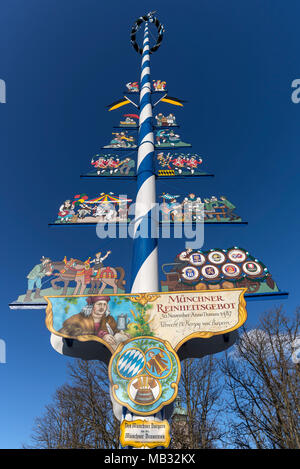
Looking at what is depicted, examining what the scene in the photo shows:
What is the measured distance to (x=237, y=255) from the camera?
7539 mm

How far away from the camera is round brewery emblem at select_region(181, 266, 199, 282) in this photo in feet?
23.3

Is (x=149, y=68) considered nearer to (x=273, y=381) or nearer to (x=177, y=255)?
(x=177, y=255)

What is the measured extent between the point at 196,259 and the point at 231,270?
0.89m

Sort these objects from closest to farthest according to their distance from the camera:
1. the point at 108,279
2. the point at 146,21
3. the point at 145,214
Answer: the point at 108,279 < the point at 145,214 < the point at 146,21

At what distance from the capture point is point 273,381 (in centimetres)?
1146

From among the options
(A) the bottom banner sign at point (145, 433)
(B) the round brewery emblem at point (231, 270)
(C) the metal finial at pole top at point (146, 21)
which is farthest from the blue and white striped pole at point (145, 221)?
(C) the metal finial at pole top at point (146, 21)

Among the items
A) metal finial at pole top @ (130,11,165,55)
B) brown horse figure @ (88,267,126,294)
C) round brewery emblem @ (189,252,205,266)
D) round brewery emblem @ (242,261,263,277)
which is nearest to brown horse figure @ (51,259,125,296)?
brown horse figure @ (88,267,126,294)

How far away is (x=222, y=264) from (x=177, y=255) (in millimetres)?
1156

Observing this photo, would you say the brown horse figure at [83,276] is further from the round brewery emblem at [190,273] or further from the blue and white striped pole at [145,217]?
the round brewery emblem at [190,273]

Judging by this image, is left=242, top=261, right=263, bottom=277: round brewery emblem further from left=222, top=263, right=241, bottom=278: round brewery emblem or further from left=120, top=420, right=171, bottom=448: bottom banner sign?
left=120, top=420, right=171, bottom=448: bottom banner sign

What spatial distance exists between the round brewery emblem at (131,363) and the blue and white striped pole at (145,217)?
1579 millimetres

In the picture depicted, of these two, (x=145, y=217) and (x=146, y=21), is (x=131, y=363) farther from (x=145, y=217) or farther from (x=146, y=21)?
(x=146, y=21)

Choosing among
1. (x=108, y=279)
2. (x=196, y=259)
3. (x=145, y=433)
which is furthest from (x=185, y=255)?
(x=145, y=433)

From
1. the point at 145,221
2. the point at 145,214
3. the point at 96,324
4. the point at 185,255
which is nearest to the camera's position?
the point at 96,324
